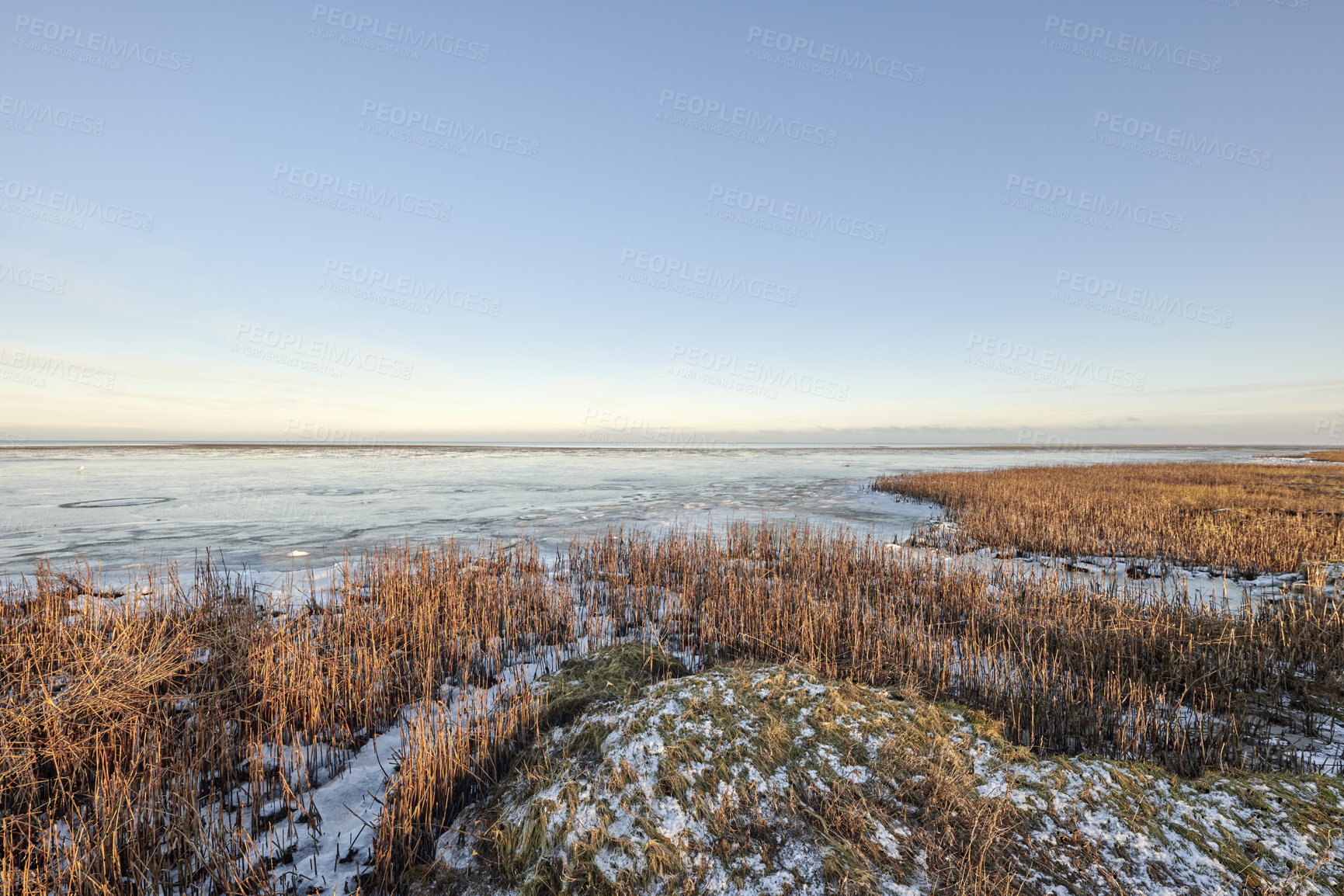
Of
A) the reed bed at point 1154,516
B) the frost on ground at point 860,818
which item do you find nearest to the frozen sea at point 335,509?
the reed bed at point 1154,516

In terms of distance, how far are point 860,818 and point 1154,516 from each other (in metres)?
17.7

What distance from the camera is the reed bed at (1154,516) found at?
1046 cm

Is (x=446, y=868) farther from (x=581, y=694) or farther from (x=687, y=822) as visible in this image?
(x=581, y=694)

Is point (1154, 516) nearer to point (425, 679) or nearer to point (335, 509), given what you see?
point (425, 679)

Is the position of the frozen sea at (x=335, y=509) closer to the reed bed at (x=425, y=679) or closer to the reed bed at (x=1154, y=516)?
the reed bed at (x=1154, y=516)

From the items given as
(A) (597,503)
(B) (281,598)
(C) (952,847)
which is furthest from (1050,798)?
(A) (597,503)

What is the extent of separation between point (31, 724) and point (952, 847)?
568 centimetres

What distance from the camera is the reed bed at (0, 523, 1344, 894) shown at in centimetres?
297

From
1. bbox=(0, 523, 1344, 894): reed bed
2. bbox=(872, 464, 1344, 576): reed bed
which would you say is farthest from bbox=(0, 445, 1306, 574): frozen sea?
bbox=(0, 523, 1344, 894): reed bed

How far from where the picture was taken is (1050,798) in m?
2.67

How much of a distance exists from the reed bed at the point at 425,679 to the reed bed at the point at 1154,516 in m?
4.14

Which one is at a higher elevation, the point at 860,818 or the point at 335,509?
the point at 860,818

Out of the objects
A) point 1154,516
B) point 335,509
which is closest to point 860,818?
point 1154,516

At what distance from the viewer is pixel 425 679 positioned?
4988 millimetres
